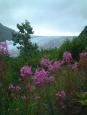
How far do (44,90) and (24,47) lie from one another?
37.2 feet

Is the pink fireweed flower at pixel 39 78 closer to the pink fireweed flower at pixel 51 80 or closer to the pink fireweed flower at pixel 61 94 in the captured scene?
the pink fireweed flower at pixel 61 94

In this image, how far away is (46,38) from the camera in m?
20.6

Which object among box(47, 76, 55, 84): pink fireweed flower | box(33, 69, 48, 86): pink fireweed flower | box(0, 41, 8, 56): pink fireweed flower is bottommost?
box(47, 76, 55, 84): pink fireweed flower

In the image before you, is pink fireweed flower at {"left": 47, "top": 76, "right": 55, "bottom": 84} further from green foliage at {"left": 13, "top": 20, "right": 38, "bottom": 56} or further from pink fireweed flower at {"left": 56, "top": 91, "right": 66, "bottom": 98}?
green foliage at {"left": 13, "top": 20, "right": 38, "bottom": 56}

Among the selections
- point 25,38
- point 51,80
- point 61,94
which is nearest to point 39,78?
point 61,94

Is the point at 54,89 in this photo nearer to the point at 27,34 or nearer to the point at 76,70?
the point at 76,70

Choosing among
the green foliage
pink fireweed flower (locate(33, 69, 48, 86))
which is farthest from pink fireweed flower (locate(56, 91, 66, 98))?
the green foliage

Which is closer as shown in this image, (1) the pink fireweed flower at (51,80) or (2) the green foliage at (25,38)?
(1) the pink fireweed flower at (51,80)

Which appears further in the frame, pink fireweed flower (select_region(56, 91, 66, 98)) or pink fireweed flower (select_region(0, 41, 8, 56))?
pink fireweed flower (select_region(0, 41, 8, 56))

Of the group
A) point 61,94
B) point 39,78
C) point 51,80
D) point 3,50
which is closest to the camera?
point 39,78

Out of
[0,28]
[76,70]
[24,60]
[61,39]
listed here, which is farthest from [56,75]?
[0,28]

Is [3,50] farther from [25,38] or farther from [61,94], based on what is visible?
[25,38]

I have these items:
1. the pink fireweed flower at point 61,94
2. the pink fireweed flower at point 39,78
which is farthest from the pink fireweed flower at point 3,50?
the pink fireweed flower at point 61,94

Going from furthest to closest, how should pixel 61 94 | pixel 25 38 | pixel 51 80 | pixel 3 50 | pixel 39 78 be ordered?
pixel 25 38, pixel 51 80, pixel 3 50, pixel 61 94, pixel 39 78
